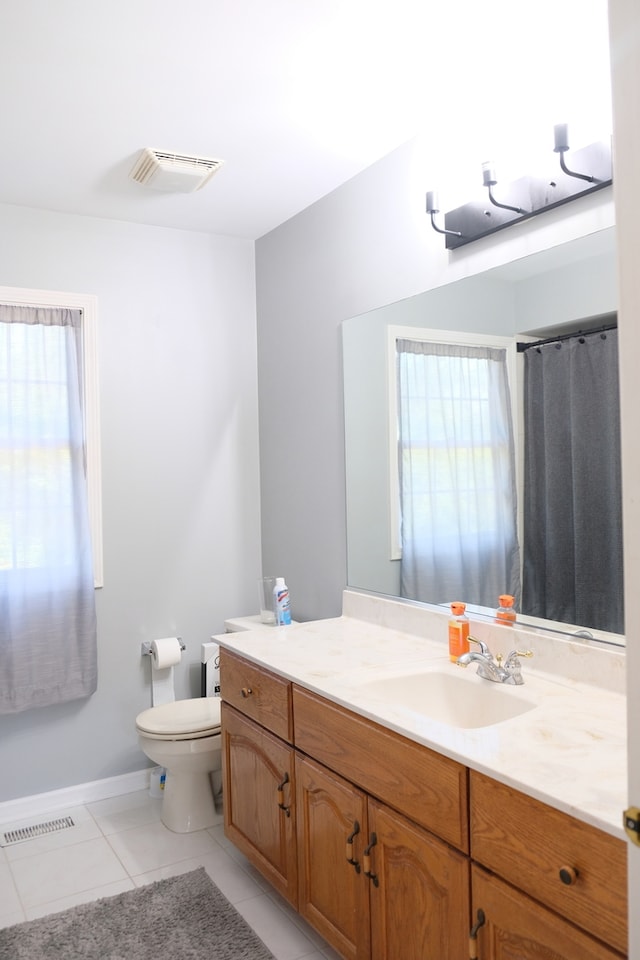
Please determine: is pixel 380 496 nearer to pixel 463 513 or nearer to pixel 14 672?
pixel 463 513

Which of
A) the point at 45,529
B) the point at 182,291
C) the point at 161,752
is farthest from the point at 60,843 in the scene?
the point at 182,291

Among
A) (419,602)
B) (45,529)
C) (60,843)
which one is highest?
(45,529)

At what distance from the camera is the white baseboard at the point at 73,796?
10.0 feet

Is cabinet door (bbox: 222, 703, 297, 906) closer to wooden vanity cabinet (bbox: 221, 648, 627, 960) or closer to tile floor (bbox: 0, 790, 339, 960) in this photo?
wooden vanity cabinet (bbox: 221, 648, 627, 960)

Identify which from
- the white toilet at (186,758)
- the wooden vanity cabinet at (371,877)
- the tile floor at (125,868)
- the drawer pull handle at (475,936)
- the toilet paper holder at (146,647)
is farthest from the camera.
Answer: the toilet paper holder at (146,647)

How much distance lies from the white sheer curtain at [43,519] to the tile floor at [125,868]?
52cm

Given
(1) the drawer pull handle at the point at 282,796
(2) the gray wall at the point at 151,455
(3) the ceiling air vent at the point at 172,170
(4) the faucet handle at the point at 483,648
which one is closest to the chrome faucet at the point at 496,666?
(4) the faucet handle at the point at 483,648

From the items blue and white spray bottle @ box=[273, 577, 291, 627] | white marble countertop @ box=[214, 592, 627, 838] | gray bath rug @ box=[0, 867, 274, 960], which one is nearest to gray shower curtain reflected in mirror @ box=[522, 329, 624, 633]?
white marble countertop @ box=[214, 592, 627, 838]

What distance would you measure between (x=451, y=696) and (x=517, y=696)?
243 mm

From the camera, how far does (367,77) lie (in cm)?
215

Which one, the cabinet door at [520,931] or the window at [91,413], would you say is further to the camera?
the window at [91,413]

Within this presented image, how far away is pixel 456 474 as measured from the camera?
2.35m

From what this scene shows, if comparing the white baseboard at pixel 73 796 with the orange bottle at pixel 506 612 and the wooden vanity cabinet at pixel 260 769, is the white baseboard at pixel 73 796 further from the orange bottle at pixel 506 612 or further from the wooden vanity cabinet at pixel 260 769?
the orange bottle at pixel 506 612

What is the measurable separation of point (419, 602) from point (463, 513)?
389 millimetres
